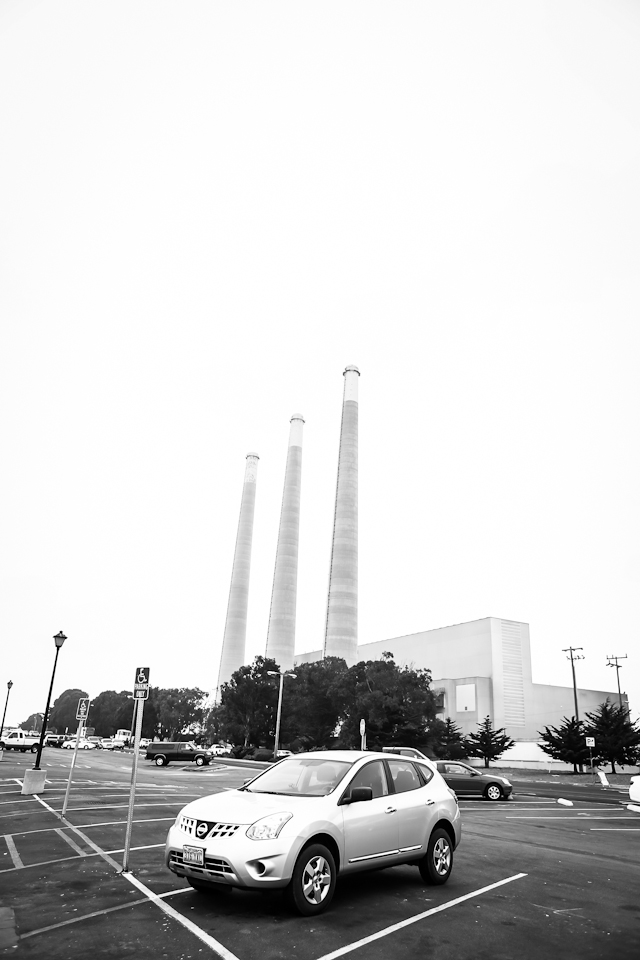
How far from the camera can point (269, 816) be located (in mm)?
6715

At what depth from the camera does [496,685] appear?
76750 mm

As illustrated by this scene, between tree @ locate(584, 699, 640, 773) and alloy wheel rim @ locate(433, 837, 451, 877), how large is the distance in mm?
51252

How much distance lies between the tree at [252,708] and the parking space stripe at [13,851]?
62926mm

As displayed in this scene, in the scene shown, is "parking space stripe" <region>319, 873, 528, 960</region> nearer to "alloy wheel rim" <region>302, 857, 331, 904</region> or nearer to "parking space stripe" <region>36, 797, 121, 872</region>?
"alloy wheel rim" <region>302, 857, 331, 904</region>

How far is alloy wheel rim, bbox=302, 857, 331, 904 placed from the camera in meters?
6.72

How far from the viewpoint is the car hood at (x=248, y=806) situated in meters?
6.85

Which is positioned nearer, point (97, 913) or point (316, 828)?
point (316, 828)

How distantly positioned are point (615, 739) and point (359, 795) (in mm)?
54257

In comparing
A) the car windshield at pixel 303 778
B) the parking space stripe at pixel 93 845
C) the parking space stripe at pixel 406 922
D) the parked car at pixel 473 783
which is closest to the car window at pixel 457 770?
the parked car at pixel 473 783

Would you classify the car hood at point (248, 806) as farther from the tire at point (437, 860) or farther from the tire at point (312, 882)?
the tire at point (437, 860)

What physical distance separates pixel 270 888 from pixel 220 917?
87 cm

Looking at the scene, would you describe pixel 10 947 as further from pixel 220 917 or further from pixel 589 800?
pixel 589 800

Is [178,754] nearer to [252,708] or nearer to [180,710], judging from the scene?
[252,708]

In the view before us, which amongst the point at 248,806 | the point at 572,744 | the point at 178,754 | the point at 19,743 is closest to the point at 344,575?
the point at 572,744
